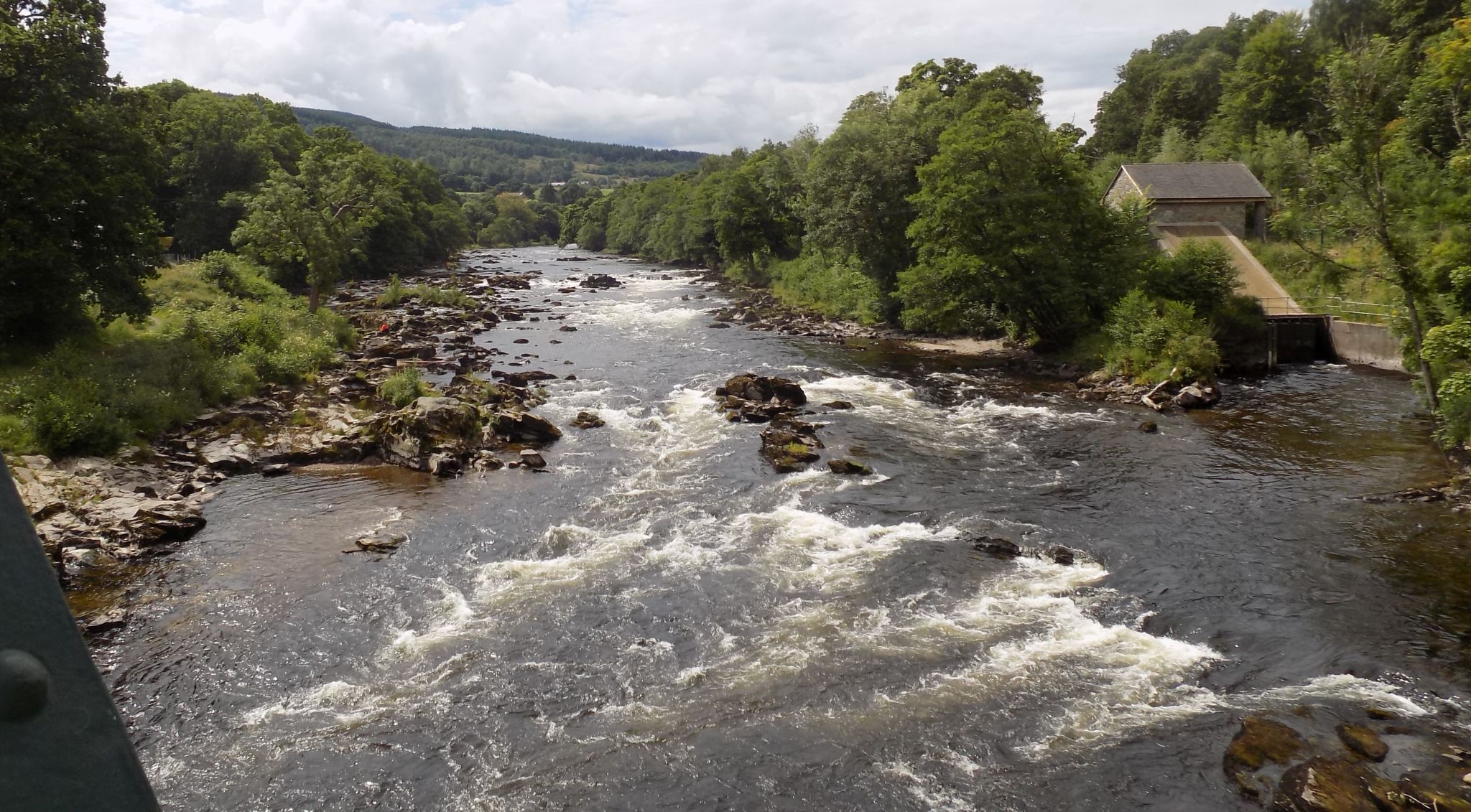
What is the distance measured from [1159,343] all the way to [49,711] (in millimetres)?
39505

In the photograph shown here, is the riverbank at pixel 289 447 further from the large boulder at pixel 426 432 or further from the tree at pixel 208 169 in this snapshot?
the tree at pixel 208 169

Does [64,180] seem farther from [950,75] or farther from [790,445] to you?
[950,75]

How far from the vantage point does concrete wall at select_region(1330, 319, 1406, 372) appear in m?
36.3

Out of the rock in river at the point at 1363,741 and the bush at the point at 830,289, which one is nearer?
the rock in river at the point at 1363,741

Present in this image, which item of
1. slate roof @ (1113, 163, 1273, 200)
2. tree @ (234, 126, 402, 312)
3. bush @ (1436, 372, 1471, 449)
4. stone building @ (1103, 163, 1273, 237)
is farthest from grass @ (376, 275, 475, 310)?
bush @ (1436, 372, 1471, 449)

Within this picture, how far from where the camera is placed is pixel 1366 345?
124 ft

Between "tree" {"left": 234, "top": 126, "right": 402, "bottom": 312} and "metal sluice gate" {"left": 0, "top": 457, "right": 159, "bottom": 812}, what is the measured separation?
5268 centimetres

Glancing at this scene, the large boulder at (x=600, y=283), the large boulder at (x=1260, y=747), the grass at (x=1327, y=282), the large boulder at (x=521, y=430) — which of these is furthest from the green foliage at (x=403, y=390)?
the large boulder at (x=600, y=283)

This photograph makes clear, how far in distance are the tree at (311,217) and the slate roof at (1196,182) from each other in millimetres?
48670

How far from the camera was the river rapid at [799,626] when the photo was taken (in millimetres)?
13070

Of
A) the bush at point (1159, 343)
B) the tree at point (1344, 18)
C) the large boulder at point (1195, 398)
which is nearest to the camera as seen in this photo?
the large boulder at point (1195, 398)

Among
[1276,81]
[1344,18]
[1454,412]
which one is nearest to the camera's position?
[1454,412]

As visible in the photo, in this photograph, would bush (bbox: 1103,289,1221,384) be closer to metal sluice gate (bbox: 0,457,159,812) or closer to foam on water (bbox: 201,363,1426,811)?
foam on water (bbox: 201,363,1426,811)

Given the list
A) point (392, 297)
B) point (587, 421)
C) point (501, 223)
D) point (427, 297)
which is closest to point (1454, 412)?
point (587, 421)
